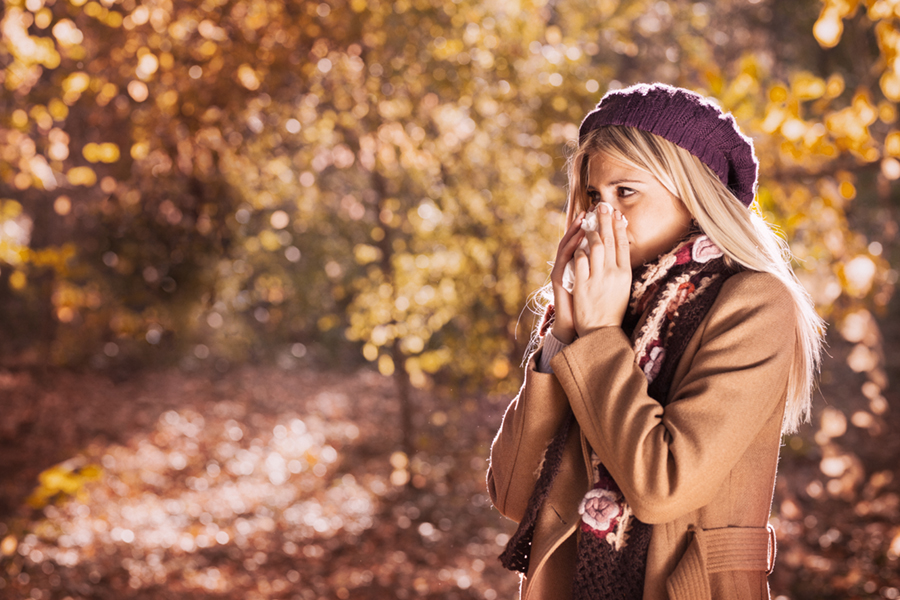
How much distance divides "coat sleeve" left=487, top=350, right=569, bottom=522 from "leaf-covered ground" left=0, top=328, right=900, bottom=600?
316 cm

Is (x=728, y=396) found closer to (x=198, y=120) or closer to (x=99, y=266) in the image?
(x=198, y=120)

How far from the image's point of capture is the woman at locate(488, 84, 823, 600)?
1.22 m

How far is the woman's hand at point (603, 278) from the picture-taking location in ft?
4.34

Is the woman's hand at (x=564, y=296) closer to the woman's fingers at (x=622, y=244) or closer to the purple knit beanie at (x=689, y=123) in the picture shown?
the woman's fingers at (x=622, y=244)

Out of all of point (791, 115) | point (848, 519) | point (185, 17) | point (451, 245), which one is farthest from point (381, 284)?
point (848, 519)

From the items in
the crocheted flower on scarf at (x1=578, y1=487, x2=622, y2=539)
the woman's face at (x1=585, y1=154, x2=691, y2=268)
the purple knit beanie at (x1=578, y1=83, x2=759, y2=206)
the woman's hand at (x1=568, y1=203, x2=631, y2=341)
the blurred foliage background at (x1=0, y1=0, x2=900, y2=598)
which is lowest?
the crocheted flower on scarf at (x1=578, y1=487, x2=622, y2=539)

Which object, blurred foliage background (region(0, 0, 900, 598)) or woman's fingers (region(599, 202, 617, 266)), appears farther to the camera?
blurred foliage background (region(0, 0, 900, 598))

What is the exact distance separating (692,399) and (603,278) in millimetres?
281

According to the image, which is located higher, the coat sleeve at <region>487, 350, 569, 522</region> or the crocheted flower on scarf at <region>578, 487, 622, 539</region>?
the coat sleeve at <region>487, 350, 569, 522</region>

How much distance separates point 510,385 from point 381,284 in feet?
4.24

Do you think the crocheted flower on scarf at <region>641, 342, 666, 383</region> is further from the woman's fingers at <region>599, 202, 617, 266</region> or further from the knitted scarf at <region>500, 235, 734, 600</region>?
the woman's fingers at <region>599, 202, 617, 266</region>

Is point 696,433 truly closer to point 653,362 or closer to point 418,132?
point 653,362

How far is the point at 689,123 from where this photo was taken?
134 centimetres

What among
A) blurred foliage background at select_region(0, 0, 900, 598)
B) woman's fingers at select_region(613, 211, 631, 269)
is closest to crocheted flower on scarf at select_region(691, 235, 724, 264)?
woman's fingers at select_region(613, 211, 631, 269)
